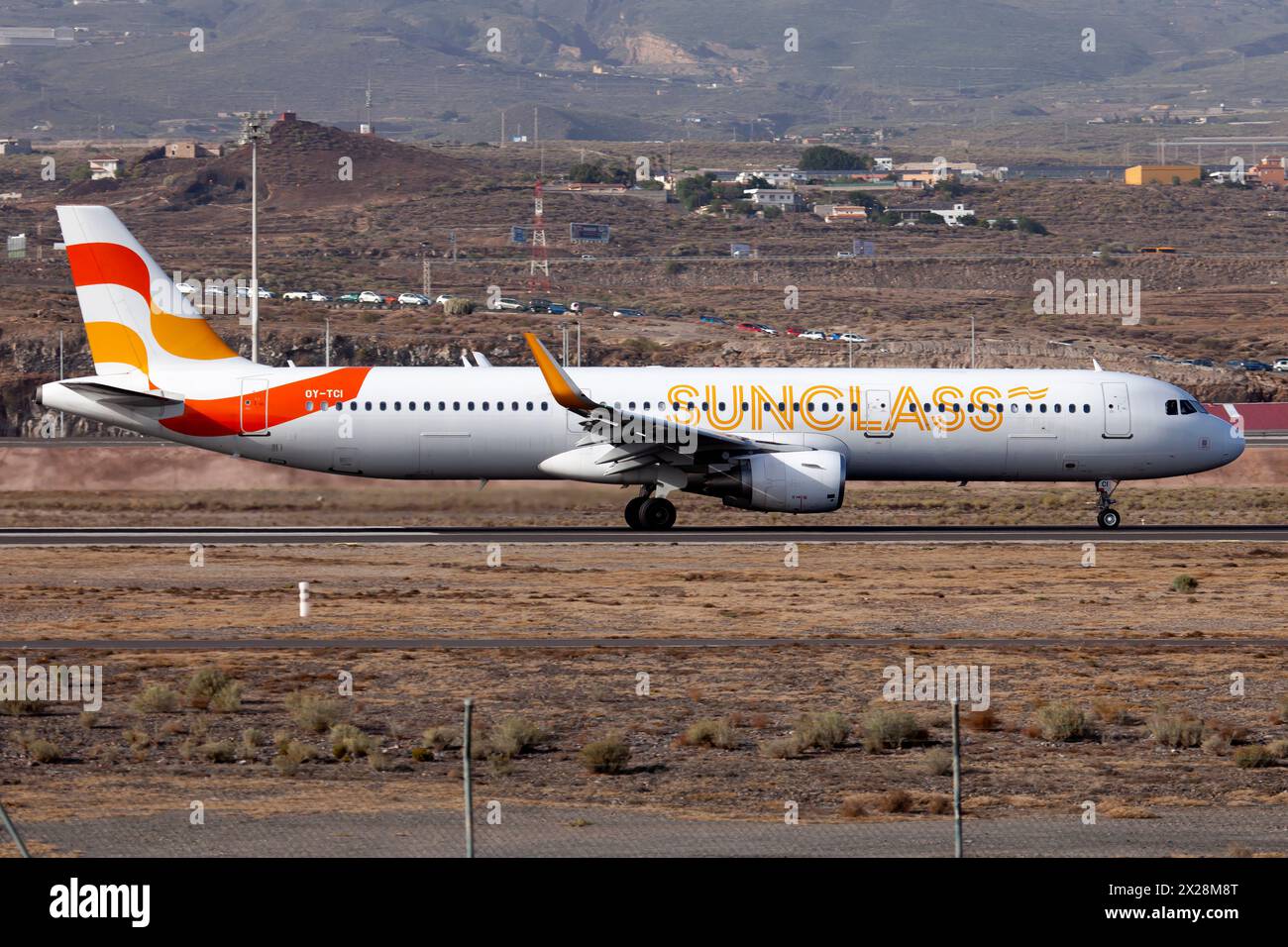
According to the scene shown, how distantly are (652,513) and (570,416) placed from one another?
3.49 metres

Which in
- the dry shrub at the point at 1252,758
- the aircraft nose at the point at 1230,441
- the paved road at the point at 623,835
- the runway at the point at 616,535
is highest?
the aircraft nose at the point at 1230,441

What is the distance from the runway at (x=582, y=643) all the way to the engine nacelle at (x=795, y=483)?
12815mm

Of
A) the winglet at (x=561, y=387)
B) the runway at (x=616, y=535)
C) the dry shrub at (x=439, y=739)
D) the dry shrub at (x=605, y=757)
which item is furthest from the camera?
the runway at (x=616, y=535)

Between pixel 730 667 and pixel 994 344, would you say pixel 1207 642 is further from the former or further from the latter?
pixel 994 344

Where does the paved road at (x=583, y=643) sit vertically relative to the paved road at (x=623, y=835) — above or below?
above

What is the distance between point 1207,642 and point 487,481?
20880 mm

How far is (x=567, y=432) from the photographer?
141 feet

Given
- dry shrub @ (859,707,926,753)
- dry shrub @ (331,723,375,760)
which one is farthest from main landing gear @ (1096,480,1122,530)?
dry shrub @ (331,723,375,760)

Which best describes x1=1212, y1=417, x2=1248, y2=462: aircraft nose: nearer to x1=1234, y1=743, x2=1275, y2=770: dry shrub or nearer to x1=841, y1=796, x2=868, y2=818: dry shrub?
x1=1234, y1=743, x2=1275, y2=770: dry shrub

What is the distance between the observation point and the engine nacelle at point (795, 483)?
41.8 meters

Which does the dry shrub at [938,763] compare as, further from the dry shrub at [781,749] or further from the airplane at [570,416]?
the airplane at [570,416]

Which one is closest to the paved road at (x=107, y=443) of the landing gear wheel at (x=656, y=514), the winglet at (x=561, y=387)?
the landing gear wheel at (x=656, y=514)

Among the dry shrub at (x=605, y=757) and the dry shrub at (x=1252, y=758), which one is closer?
the dry shrub at (x=605, y=757)
